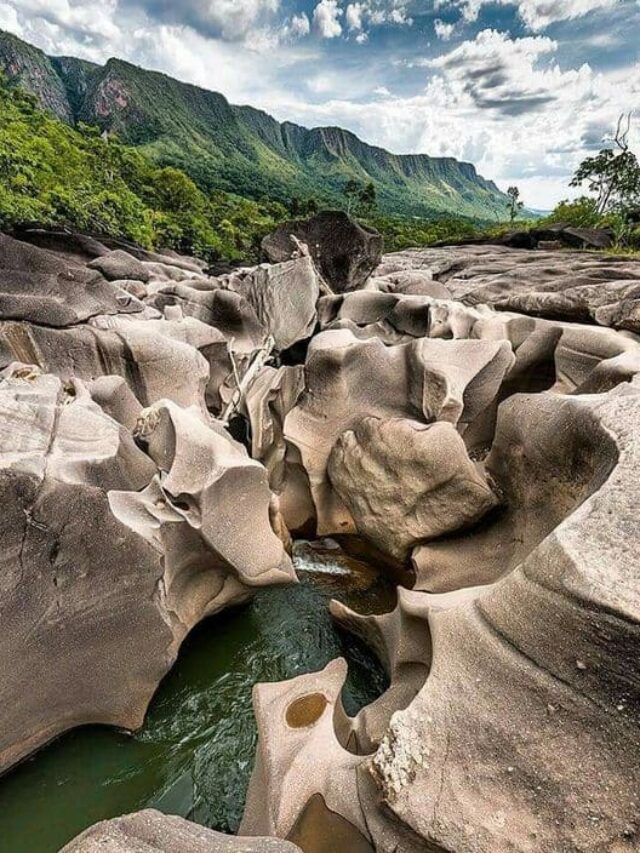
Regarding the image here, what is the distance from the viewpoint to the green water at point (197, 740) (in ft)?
12.7

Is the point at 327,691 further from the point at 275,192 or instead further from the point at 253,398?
the point at 275,192

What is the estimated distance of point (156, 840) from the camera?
2139mm

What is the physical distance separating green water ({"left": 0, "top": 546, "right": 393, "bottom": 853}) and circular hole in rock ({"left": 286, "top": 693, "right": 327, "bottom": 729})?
3.13ft

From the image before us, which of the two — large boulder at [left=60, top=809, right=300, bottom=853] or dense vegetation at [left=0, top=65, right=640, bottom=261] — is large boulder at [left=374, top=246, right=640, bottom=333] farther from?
dense vegetation at [left=0, top=65, right=640, bottom=261]

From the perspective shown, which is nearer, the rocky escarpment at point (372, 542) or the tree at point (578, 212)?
the rocky escarpment at point (372, 542)

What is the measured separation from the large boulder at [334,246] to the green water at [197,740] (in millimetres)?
9838

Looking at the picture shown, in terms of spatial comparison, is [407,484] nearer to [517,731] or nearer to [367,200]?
[517,731]

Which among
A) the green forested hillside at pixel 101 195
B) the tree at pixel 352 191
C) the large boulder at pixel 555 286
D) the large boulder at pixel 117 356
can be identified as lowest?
the large boulder at pixel 117 356

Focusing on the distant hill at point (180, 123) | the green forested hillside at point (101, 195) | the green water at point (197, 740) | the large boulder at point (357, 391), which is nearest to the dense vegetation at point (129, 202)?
the green forested hillside at point (101, 195)

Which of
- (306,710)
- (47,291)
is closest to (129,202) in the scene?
(47,291)

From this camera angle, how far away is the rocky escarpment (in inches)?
99.8

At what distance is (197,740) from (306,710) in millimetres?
1360

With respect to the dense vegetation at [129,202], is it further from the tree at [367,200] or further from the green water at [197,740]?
the green water at [197,740]

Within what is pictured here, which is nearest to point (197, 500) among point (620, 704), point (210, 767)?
point (210, 767)
